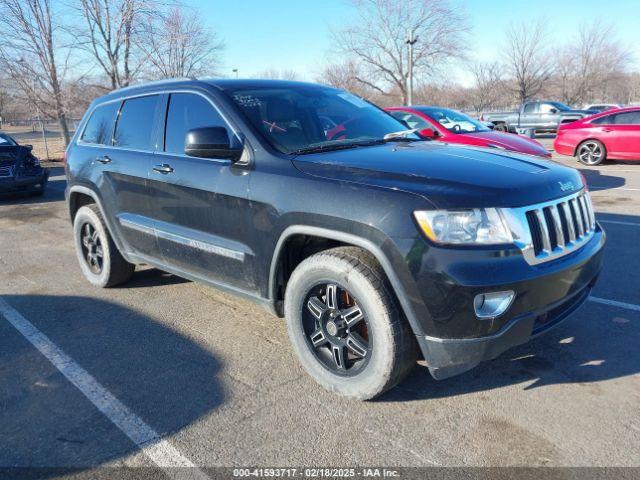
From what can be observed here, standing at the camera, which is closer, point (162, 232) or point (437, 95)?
point (162, 232)

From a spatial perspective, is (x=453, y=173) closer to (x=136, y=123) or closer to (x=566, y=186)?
(x=566, y=186)

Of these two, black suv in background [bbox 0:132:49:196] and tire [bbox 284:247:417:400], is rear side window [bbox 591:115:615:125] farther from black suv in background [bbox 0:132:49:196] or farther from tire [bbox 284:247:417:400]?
black suv in background [bbox 0:132:49:196]

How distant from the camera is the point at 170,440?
2.66m

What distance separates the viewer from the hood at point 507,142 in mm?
8273

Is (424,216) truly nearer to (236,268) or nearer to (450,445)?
(450,445)

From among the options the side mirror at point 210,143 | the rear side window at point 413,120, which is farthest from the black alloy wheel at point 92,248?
the rear side window at point 413,120

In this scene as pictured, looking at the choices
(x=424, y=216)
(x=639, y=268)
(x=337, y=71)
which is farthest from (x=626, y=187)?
(x=337, y=71)

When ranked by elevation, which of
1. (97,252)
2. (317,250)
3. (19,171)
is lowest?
(97,252)

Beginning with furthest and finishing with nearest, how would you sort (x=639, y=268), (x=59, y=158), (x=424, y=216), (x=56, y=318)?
1. (x=59, y=158)
2. (x=639, y=268)
3. (x=56, y=318)
4. (x=424, y=216)

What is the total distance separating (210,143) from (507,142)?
653cm

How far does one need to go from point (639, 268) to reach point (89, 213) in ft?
17.4

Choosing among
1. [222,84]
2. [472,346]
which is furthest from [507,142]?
[472,346]

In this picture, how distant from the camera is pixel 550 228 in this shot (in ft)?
9.00

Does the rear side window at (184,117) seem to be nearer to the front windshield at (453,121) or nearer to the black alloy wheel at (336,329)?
the black alloy wheel at (336,329)
